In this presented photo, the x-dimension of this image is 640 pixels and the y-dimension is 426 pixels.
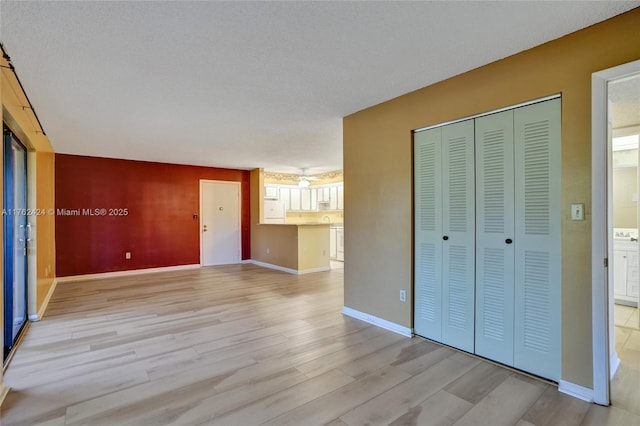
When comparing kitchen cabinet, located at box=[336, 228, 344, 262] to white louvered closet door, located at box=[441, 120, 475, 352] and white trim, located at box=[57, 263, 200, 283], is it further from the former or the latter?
white louvered closet door, located at box=[441, 120, 475, 352]

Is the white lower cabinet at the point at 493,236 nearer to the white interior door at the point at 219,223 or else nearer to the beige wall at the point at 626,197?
the beige wall at the point at 626,197

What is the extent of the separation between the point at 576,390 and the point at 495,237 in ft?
3.70

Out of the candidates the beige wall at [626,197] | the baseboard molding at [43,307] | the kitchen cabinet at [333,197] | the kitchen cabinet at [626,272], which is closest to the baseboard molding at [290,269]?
the kitchen cabinet at [333,197]

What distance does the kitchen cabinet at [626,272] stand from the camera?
3980 mm

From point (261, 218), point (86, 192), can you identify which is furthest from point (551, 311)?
point (86, 192)

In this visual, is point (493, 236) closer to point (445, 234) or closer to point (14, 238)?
point (445, 234)

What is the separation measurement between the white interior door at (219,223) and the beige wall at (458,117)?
4636 mm

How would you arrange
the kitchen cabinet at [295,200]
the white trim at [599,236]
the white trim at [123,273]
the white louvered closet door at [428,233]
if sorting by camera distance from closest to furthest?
the white trim at [599,236]
the white louvered closet door at [428,233]
the white trim at [123,273]
the kitchen cabinet at [295,200]

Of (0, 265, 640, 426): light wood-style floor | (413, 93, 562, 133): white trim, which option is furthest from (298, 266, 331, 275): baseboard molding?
(413, 93, 562, 133): white trim

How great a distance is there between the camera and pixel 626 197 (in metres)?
4.39

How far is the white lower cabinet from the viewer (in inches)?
87.6

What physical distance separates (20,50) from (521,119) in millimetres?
3707

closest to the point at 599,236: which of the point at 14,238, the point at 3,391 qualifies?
the point at 3,391

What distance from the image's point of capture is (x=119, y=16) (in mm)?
1806
